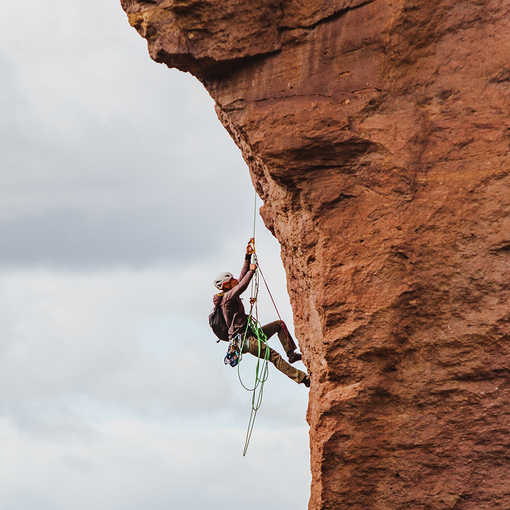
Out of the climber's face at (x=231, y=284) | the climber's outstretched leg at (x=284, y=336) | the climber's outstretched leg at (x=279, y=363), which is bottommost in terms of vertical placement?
the climber's outstretched leg at (x=279, y=363)

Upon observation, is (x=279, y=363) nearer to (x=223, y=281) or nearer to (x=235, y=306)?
(x=235, y=306)

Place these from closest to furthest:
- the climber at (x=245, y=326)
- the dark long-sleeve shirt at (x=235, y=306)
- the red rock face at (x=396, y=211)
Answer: the red rock face at (x=396, y=211) < the dark long-sleeve shirt at (x=235, y=306) < the climber at (x=245, y=326)

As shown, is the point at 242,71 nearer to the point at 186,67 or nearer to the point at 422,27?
the point at 186,67

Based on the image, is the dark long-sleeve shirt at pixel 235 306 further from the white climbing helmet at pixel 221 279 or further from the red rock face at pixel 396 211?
the red rock face at pixel 396 211

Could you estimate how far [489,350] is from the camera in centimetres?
884

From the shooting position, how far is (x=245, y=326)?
37.6ft

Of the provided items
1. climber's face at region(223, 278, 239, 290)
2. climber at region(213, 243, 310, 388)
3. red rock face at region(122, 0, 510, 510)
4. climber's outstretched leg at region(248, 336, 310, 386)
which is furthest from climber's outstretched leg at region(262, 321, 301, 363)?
red rock face at region(122, 0, 510, 510)

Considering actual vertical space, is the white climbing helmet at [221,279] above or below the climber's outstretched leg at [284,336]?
above

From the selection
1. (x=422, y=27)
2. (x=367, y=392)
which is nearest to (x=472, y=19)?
(x=422, y=27)

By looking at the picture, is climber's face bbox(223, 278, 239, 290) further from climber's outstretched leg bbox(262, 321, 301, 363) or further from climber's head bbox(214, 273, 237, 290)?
climber's outstretched leg bbox(262, 321, 301, 363)

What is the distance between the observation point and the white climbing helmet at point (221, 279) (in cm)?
1151

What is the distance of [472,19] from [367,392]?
414cm

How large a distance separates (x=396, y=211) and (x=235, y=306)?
125 inches

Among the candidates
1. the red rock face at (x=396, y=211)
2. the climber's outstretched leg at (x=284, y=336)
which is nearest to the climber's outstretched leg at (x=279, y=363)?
the climber's outstretched leg at (x=284, y=336)
